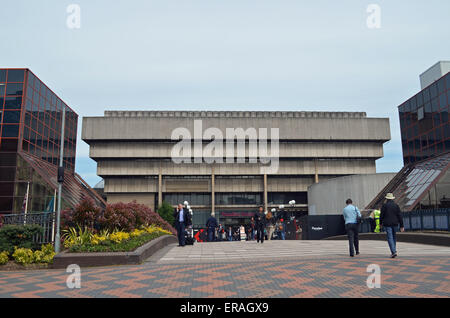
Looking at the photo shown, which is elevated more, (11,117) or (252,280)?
(11,117)

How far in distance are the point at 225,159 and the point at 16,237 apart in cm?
4967

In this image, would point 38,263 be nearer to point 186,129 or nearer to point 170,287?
point 170,287

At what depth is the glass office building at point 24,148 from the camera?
107ft

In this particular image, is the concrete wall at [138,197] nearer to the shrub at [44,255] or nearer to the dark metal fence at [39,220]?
the dark metal fence at [39,220]

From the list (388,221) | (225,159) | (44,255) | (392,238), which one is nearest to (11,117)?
(44,255)

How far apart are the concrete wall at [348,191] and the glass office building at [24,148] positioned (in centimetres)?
2428

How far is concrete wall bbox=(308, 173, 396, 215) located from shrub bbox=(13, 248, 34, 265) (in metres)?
28.8

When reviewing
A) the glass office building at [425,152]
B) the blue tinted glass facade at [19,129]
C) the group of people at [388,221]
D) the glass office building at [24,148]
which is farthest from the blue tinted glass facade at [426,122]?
the blue tinted glass facade at [19,129]

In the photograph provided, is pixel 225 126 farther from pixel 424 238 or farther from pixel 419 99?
pixel 424 238

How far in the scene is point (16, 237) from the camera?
10523mm

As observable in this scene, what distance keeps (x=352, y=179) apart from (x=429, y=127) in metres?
8.02

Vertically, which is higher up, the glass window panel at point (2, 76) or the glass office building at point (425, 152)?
the glass window panel at point (2, 76)

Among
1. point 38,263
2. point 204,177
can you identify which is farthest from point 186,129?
point 38,263

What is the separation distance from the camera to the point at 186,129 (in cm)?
5897
